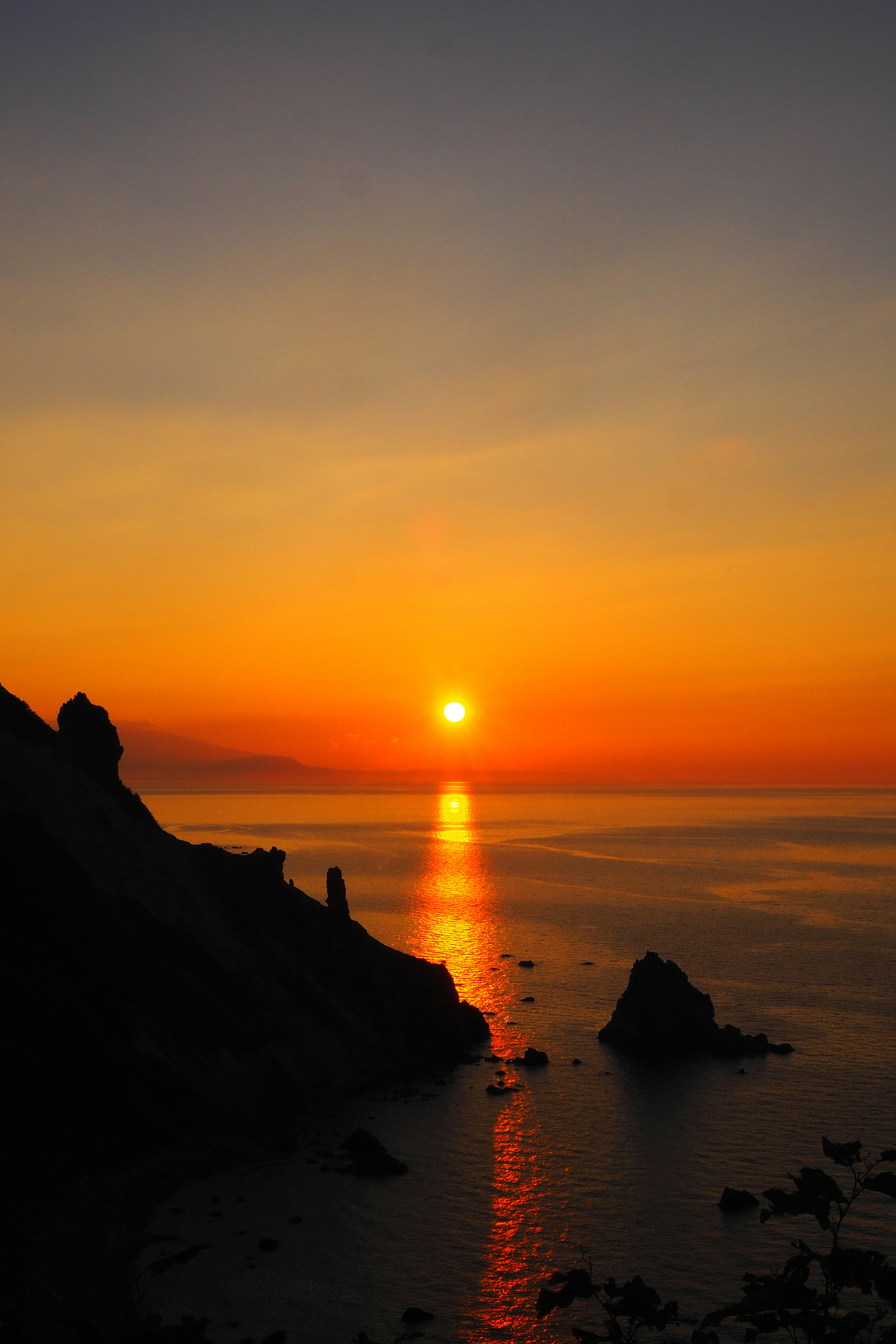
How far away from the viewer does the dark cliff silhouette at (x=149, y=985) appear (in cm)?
4703

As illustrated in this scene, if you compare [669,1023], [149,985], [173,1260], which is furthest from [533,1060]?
[173,1260]

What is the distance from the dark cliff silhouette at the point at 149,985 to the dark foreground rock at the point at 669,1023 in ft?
41.7

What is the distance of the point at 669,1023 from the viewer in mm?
76562

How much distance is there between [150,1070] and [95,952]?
24.7 feet

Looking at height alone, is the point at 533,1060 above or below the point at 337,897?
below

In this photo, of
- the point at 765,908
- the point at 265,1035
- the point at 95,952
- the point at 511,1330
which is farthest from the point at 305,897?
the point at 765,908

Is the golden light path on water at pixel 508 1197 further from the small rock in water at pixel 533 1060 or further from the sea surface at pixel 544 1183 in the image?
the small rock in water at pixel 533 1060

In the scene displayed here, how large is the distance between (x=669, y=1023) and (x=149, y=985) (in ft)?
143

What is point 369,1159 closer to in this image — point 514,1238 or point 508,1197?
point 508,1197

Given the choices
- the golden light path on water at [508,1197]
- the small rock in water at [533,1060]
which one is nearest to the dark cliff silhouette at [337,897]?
the golden light path on water at [508,1197]

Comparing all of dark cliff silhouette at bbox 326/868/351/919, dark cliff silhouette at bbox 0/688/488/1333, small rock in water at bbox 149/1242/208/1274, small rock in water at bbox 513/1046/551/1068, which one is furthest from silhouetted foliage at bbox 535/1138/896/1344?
dark cliff silhouette at bbox 326/868/351/919

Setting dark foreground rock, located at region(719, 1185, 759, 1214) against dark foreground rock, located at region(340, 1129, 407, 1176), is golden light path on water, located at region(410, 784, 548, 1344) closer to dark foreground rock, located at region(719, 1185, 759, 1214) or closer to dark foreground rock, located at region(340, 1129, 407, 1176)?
dark foreground rock, located at region(340, 1129, 407, 1176)

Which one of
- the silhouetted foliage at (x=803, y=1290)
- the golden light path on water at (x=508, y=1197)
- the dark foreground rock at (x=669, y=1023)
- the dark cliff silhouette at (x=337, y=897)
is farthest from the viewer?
the dark foreground rock at (x=669, y=1023)

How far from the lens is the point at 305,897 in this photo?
75000 mm
